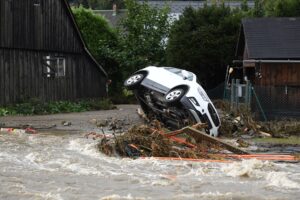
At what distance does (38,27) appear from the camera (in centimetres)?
3119

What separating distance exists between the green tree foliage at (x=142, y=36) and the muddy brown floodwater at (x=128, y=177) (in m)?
27.1

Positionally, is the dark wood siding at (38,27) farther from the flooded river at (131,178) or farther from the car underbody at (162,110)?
the flooded river at (131,178)

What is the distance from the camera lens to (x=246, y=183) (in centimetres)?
1199

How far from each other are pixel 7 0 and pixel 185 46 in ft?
40.6

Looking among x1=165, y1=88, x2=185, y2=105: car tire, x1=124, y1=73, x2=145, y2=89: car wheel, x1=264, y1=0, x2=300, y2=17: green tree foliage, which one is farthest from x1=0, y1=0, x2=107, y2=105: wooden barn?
x1=264, y1=0, x2=300, y2=17: green tree foliage

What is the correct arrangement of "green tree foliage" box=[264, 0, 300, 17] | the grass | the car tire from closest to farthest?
the car tire, the grass, "green tree foliage" box=[264, 0, 300, 17]

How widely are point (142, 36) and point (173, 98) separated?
2622 centimetres

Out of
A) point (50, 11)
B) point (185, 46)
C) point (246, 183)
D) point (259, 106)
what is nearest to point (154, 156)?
point (246, 183)

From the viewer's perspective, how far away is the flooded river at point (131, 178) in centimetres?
1095

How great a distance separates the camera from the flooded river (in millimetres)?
10953

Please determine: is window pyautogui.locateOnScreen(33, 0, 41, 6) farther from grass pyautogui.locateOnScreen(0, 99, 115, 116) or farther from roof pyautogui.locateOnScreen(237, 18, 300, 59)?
roof pyautogui.locateOnScreen(237, 18, 300, 59)

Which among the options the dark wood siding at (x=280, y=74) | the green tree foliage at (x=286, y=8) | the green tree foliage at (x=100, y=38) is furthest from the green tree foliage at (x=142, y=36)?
the dark wood siding at (x=280, y=74)

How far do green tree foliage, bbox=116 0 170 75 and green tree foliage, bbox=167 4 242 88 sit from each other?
16.4ft

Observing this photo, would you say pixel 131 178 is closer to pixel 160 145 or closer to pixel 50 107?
pixel 160 145
